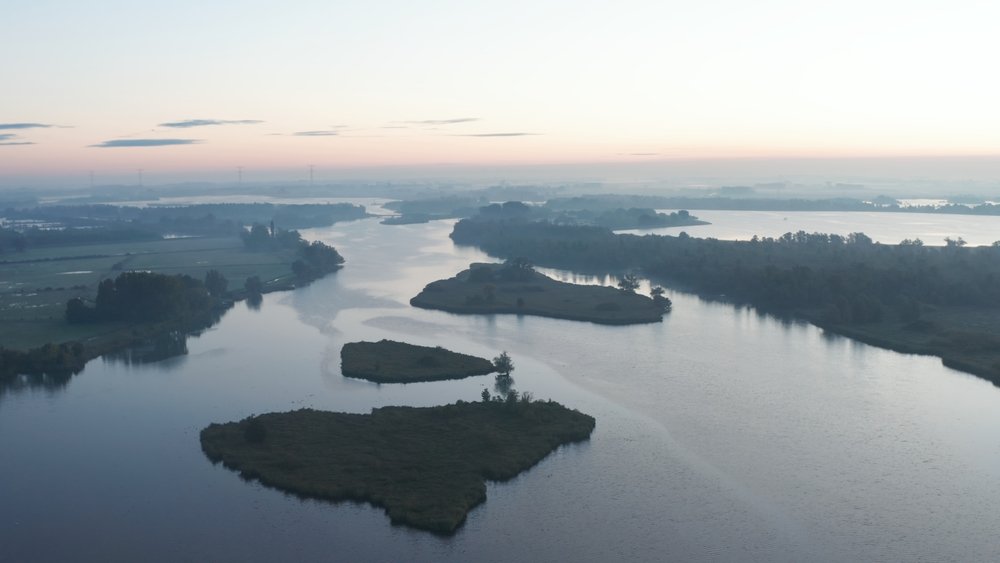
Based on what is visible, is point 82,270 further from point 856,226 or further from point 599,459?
point 856,226

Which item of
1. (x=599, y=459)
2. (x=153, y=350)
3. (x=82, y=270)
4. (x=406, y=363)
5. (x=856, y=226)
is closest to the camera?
(x=599, y=459)

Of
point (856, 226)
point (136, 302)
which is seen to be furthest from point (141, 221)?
point (856, 226)

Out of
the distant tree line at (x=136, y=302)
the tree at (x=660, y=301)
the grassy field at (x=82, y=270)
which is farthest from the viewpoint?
the tree at (x=660, y=301)

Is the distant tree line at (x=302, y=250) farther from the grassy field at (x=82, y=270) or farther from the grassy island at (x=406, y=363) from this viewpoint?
the grassy island at (x=406, y=363)

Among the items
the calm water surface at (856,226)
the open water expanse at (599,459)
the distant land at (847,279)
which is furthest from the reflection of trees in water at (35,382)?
the calm water surface at (856,226)

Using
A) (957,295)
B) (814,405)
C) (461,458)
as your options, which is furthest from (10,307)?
(957,295)

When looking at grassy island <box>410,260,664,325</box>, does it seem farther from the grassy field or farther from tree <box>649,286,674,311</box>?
the grassy field
